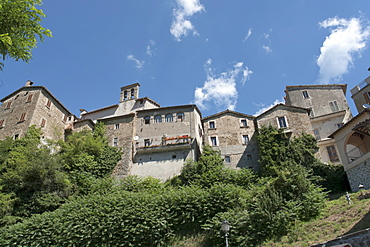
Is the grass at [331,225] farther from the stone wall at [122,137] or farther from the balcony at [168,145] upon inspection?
the stone wall at [122,137]

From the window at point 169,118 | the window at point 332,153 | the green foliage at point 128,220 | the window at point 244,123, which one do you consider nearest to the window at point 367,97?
the window at point 332,153

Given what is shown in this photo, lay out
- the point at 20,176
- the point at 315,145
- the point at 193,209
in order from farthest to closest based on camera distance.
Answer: the point at 315,145
the point at 20,176
the point at 193,209

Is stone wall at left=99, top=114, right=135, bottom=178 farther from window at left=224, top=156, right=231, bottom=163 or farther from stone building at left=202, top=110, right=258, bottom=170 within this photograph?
window at left=224, top=156, right=231, bottom=163

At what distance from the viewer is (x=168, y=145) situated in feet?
107

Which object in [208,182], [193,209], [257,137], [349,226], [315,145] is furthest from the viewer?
[257,137]

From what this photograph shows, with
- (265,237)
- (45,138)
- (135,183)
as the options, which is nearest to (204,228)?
(265,237)

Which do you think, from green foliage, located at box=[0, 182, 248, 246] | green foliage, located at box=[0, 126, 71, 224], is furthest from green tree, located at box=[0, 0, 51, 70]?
green foliage, located at box=[0, 126, 71, 224]

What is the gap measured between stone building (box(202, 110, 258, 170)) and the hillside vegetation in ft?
9.46

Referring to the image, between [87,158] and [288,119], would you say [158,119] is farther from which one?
[288,119]

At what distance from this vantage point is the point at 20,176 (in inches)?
964

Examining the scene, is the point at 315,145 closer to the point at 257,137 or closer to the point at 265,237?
the point at 257,137

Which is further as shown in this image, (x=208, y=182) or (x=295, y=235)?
(x=208, y=182)

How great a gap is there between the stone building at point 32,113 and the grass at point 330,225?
88.4ft

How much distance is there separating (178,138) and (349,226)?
71.2 feet
